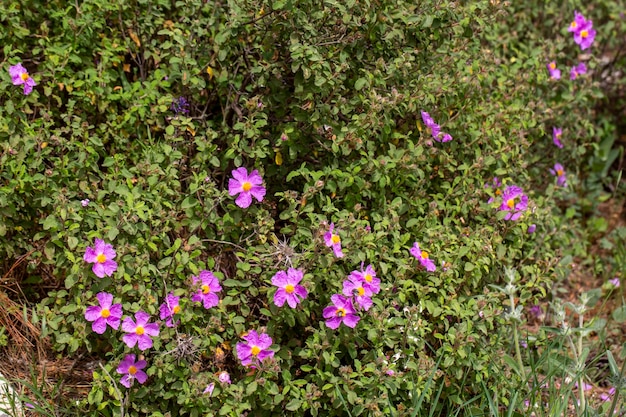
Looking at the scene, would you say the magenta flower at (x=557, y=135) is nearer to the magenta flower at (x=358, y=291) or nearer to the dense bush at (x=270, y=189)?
the dense bush at (x=270, y=189)

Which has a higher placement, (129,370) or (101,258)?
(101,258)

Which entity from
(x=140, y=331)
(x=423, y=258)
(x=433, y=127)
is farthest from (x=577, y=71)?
(x=140, y=331)

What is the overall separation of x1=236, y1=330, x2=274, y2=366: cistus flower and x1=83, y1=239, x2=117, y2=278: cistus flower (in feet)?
1.44

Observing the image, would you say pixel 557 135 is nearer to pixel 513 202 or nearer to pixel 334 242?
pixel 513 202

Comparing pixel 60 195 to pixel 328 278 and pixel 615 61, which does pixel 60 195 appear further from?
pixel 615 61

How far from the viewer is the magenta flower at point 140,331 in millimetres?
2354

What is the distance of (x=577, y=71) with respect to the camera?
11.7 feet

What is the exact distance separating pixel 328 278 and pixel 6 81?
123 centimetres

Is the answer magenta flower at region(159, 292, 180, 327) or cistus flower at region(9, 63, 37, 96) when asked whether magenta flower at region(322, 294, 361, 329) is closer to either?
magenta flower at region(159, 292, 180, 327)

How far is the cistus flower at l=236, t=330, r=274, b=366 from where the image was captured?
94.4 inches

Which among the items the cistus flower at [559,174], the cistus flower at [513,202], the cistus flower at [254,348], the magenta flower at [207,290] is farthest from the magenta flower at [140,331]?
the cistus flower at [559,174]

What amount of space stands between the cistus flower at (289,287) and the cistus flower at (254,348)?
14 centimetres

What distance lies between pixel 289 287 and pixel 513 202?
39.9 inches

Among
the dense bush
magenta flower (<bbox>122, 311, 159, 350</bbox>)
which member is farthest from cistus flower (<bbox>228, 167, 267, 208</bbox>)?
magenta flower (<bbox>122, 311, 159, 350</bbox>)
